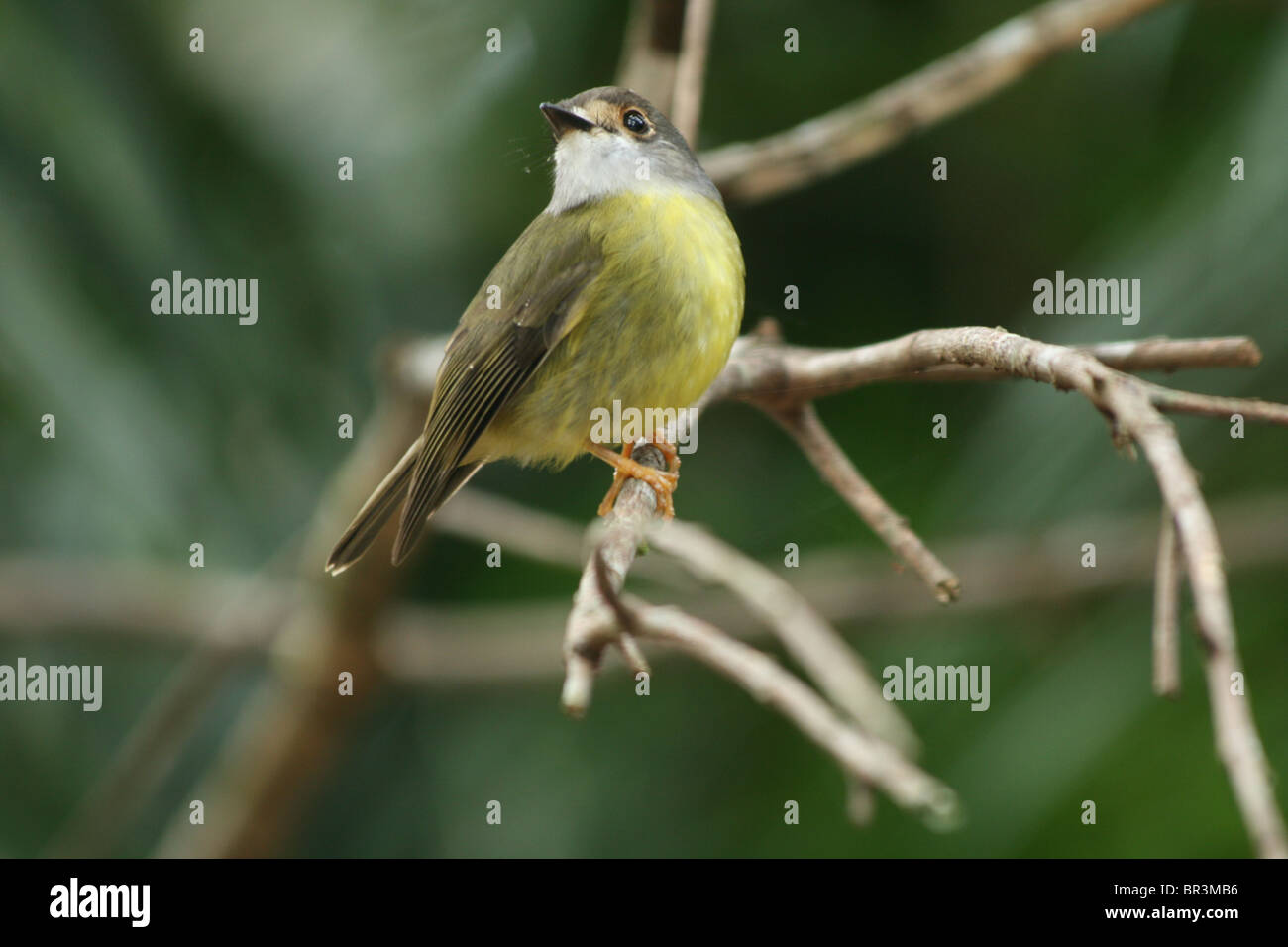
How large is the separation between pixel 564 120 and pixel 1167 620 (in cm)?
204

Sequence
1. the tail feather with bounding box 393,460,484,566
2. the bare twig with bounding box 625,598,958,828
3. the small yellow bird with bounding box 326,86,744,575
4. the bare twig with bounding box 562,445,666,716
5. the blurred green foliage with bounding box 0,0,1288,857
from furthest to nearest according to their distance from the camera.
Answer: the blurred green foliage with bounding box 0,0,1288,857, the small yellow bird with bounding box 326,86,744,575, the tail feather with bounding box 393,460,484,566, the bare twig with bounding box 562,445,666,716, the bare twig with bounding box 625,598,958,828

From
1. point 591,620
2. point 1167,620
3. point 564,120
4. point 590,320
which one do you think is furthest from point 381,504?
point 1167,620

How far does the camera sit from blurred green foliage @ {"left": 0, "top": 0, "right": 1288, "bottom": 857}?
134 inches

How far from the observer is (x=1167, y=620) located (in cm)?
105

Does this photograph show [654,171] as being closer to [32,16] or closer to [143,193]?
[143,193]

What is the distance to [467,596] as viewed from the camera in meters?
4.35

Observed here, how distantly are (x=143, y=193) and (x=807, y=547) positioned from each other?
222 cm

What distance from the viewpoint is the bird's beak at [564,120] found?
275 cm

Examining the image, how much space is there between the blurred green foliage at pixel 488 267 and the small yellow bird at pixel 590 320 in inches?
19.3

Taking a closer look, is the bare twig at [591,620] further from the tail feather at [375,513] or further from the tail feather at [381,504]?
the tail feather at [375,513]

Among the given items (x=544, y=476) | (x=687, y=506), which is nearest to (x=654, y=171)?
(x=687, y=506)

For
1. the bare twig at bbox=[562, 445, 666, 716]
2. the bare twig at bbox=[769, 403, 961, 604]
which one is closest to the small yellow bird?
the bare twig at bbox=[769, 403, 961, 604]

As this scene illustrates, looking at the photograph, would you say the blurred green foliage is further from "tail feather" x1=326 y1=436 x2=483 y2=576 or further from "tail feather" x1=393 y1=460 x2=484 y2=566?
"tail feather" x1=393 y1=460 x2=484 y2=566

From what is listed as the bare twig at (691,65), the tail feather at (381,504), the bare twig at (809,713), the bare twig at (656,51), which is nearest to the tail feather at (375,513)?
the tail feather at (381,504)
